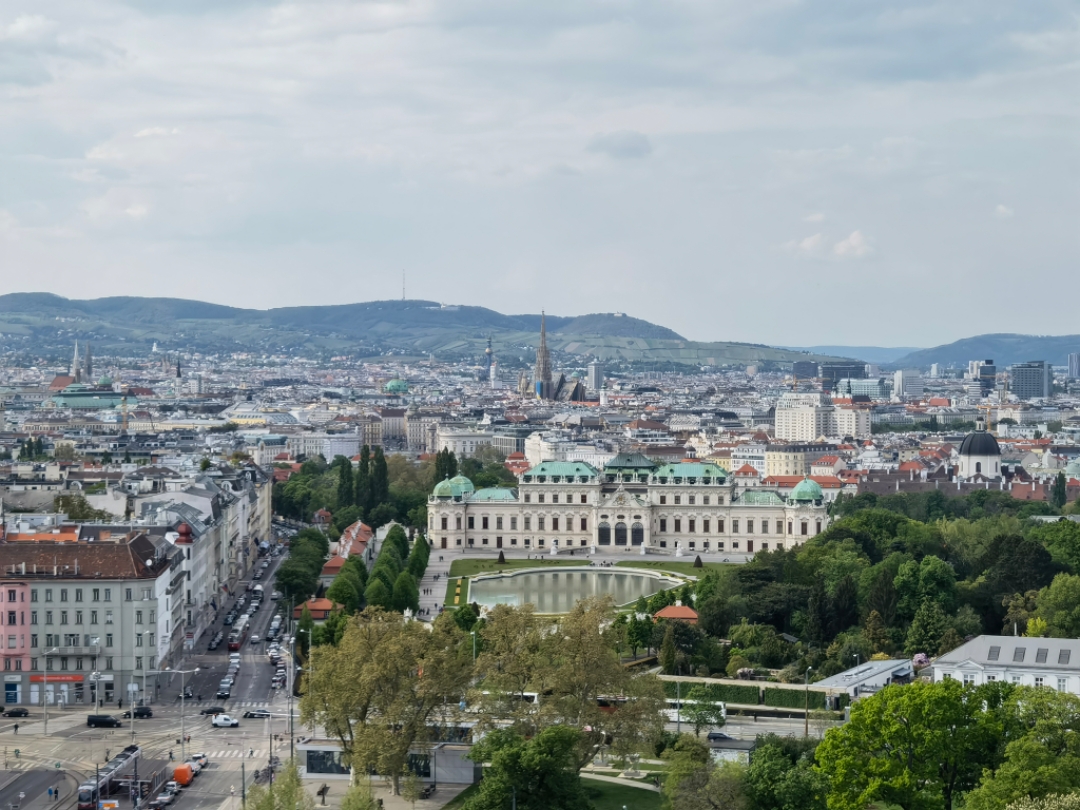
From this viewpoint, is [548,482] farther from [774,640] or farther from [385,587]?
[774,640]

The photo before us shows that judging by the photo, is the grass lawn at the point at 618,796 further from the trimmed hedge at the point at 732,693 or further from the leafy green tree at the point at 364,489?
the leafy green tree at the point at 364,489

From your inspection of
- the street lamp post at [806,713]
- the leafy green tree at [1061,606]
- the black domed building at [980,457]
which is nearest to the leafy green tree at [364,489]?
the black domed building at [980,457]

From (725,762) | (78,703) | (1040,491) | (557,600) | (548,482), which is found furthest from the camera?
(1040,491)

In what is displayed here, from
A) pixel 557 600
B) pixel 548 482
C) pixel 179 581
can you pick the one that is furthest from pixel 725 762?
pixel 548 482

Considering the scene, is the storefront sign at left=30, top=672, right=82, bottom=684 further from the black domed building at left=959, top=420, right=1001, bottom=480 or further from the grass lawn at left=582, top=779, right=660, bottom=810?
the black domed building at left=959, top=420, right=1001, bottom=480

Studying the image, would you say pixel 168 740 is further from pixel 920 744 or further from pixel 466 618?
pixel 920 744

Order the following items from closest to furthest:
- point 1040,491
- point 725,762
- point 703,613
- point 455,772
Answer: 1. point 725,762
2. point 455,772
3. point 703,613
4. point 1040,491
